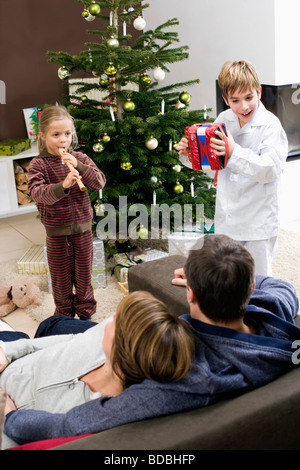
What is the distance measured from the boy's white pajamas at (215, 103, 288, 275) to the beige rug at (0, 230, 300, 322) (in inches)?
31.2

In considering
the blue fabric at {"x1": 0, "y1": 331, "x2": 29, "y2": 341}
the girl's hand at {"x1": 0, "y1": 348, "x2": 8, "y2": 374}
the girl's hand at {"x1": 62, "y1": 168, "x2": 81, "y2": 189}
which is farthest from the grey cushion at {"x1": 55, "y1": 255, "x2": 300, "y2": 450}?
the girl's hand at {"x1": 62, "y1": 168, "x2": 81, "y2": 189}

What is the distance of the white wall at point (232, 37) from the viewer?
3.61 m

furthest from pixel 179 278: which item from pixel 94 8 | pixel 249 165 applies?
pixel 94 8

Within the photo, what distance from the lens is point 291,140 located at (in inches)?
157

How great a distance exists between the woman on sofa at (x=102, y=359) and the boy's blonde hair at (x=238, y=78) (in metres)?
1.06

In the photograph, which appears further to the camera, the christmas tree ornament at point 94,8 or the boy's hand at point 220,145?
the christmas tree ornament at point 94,8

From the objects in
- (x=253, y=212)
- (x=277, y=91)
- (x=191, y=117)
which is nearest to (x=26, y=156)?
(x=191, y=117)

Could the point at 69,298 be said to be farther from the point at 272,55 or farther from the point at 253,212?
the point at 272,55

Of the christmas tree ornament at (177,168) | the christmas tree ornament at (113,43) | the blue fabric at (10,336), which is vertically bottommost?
the blue fabric at (10,336)

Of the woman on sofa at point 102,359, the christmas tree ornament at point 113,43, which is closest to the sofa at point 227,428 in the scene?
the woman on sofa at point 102,359

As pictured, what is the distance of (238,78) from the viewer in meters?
1.97

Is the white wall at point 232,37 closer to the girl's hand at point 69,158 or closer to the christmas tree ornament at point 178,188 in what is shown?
the christmas tree ornament at point 178,188

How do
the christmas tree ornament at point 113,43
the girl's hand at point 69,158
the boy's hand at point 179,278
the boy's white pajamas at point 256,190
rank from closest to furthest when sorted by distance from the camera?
the boy's hand at point 179,278, the boy's white pajamas at point 256,190, the girl's hand at point 69,158, the christmas tree ornament at point 113,43
